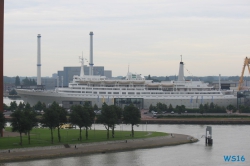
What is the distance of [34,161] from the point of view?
92.7 feet

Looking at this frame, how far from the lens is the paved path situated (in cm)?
2874

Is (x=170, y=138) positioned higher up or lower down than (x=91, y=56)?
lower down

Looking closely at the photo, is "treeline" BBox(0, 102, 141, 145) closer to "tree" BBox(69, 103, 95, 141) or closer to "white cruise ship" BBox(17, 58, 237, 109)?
"tree" BBox(69, 103, 95, 141)

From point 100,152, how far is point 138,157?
2396 millimetres

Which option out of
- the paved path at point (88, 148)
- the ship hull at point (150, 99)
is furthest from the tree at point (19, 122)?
the ship hull at point (150, 99)

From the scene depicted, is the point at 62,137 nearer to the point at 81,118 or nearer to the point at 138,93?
the point at 81,118

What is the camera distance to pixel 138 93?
221ft

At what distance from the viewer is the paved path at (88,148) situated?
28.7m

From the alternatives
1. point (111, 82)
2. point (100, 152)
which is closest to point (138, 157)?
point (100, 152)

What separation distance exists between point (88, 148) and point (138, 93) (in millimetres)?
36044

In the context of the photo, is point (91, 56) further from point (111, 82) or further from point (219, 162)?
point (219, 162)

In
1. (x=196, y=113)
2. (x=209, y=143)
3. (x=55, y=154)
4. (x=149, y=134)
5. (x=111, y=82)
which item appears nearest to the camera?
(x=55, y=154)

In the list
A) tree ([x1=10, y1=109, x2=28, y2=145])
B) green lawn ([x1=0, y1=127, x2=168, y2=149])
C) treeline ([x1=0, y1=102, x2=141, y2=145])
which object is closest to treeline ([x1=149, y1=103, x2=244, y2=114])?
treeline ([x1=0, y1=102, x2=141, y2=145])

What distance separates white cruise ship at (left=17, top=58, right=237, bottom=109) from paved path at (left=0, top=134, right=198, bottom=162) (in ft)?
98.5
